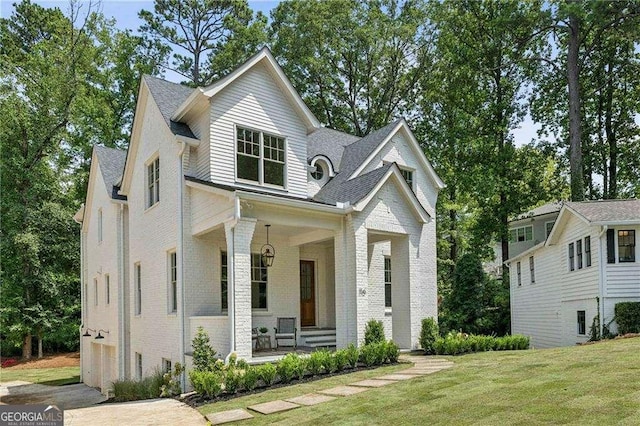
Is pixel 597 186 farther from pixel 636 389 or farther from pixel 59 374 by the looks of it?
pixel 59 374

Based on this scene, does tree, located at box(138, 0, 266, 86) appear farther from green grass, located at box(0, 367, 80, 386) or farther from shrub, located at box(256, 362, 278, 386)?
shrub, located at box(256, 362, 278, 386)

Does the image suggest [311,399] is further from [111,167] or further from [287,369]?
[111,167]

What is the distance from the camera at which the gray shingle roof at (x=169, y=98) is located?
14.7 m

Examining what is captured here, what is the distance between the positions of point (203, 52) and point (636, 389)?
33378 millimetres

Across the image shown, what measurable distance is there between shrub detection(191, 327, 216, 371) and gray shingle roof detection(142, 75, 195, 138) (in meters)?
5.74

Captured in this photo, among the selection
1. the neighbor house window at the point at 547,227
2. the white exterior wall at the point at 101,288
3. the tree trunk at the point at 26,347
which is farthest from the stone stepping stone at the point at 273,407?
the neighbor house window at the point at 547,227

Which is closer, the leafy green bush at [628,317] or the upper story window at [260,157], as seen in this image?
the upper story window at [260,157]

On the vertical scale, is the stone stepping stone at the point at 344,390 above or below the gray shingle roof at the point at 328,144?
below

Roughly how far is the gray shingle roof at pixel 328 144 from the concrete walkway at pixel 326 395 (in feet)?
27.5

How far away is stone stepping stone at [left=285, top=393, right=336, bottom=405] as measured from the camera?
29.7 ft

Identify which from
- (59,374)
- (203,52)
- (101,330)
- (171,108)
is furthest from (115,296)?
(203,52)

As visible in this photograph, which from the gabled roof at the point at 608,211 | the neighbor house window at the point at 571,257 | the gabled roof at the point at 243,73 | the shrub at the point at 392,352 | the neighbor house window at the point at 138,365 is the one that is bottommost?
the neighbor house window at the point at 138,365

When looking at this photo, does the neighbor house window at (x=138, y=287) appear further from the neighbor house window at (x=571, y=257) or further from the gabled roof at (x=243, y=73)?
the neighbor house window at (x=571, y=257)

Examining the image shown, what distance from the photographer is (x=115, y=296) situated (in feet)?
61.0
